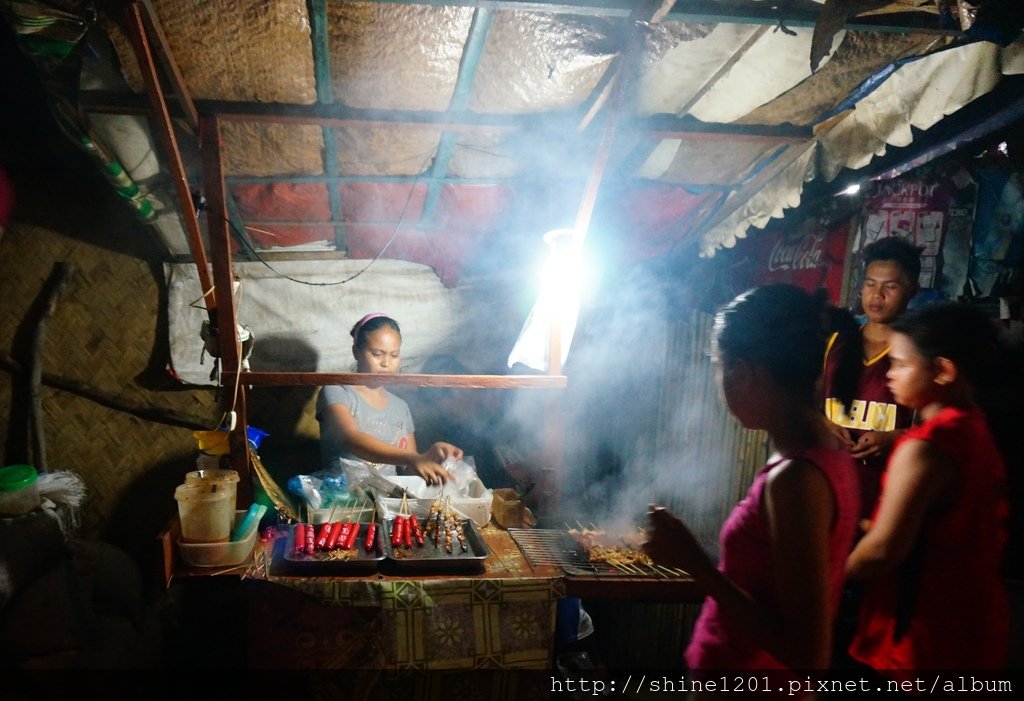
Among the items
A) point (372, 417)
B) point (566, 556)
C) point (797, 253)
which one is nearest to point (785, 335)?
point (566, 556)

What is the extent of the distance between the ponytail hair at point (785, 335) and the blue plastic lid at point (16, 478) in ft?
17.0

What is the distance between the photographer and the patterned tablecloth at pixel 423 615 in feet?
9.48

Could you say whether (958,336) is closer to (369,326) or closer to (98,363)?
(369,326)

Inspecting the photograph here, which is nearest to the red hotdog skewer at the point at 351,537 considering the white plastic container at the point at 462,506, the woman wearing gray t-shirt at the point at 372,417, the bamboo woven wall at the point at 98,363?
the white plastic container at the point at 462,506

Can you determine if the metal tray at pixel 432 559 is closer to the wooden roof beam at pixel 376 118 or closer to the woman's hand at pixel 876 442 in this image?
the woman's hand at pixel 876 442

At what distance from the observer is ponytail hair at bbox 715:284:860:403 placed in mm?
1793

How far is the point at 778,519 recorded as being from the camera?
1.69m

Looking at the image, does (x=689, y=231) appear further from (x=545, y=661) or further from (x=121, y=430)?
(x=121, y=430)

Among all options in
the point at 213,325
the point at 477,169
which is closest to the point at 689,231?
the point at 477,169

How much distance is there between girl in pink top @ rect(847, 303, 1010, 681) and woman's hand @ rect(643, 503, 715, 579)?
1071 mm

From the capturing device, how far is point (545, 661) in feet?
10.3

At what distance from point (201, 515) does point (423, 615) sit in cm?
140

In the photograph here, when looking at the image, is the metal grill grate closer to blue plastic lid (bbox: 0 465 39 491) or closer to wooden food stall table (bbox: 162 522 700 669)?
wooden food stall table (bbox: 162 522 700 669)

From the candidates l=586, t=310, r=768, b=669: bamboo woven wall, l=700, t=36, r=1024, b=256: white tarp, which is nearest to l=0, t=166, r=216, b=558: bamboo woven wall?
l=586, t=310, r=768, b=669: bamboo woven wall
